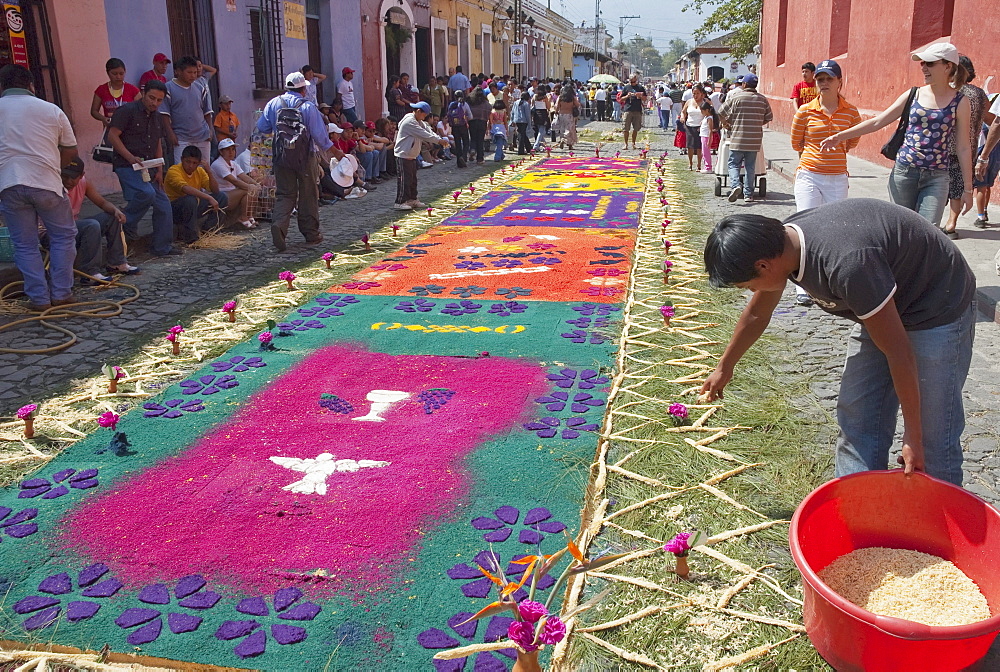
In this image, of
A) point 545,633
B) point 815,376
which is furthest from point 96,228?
point 545,633

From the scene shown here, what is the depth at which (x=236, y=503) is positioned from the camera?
3486 millimetres

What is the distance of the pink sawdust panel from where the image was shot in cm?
309

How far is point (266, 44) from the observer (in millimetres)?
14953

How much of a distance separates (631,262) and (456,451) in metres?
4.38

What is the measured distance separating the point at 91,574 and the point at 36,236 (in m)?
4.34

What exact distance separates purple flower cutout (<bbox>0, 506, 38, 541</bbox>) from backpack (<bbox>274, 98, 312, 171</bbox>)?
571 centimetres

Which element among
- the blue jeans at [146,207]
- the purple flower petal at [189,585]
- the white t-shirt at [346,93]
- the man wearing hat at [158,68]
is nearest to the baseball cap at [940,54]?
the purple flower petal at [189,585]

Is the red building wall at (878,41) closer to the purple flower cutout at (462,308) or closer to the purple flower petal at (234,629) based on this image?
the purple flower cutout at (462,308)

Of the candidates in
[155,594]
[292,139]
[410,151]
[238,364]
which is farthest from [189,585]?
[410,151]

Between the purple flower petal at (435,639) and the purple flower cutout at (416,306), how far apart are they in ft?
12.6

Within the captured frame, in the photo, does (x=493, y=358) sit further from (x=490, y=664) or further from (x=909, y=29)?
(x=909, y=29)

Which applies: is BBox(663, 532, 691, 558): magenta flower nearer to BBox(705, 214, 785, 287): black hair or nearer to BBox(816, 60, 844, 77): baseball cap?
BBox(705, 214, 785, 287): black hair

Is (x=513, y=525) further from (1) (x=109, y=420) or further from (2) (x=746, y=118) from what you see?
(2) (x=746, y=118)

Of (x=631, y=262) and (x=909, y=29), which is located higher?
(x=909, y=29)
